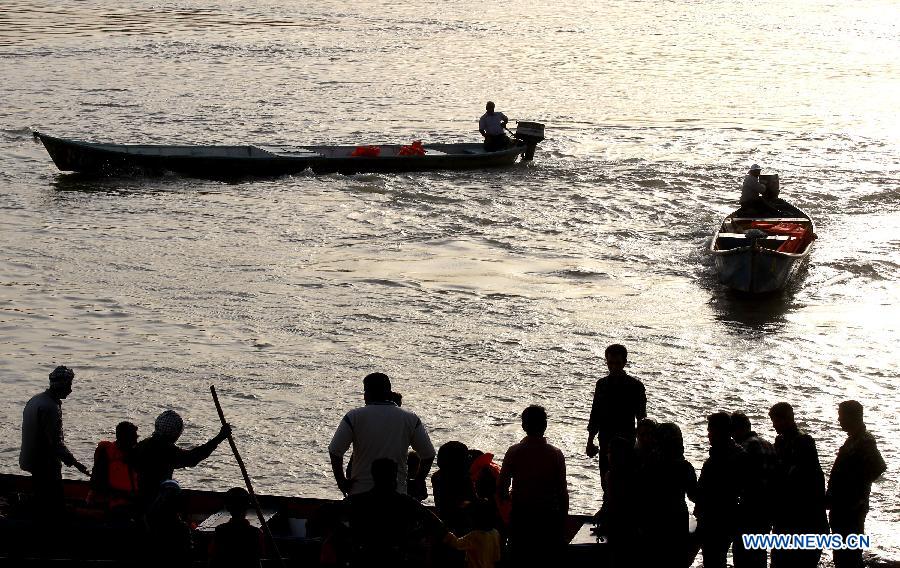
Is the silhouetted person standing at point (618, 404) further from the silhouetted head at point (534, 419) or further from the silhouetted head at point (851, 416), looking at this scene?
the silhouetted head at point (851, 416)

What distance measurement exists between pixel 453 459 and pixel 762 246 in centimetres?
1262

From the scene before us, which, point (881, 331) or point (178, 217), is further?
point (178, 217)

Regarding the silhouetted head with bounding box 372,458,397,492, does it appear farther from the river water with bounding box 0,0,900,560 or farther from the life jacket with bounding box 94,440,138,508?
the river water with bounding box 0,0,900,560

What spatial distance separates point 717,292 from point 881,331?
105 inches

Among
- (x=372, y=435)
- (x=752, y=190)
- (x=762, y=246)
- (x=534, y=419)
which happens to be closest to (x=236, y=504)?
(x=372, y=435)

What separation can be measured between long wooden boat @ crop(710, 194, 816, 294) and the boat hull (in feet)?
27.4

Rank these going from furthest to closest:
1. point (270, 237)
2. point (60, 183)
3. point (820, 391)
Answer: point (60, 183)
point (270, 237)
point (820, 391)

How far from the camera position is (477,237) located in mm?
22609

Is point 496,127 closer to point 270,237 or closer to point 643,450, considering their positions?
point 270,237

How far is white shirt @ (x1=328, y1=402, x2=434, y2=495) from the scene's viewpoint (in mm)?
7480

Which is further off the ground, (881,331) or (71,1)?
(71,1)


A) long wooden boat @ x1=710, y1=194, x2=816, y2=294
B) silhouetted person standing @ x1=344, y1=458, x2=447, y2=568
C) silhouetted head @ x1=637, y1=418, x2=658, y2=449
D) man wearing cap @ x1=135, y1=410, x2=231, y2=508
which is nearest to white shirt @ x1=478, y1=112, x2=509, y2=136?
long wooden boat @ x1=710, y1=194, x2=816, y2=294

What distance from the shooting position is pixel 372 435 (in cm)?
750

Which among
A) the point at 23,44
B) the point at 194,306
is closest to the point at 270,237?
the point at 194,306
